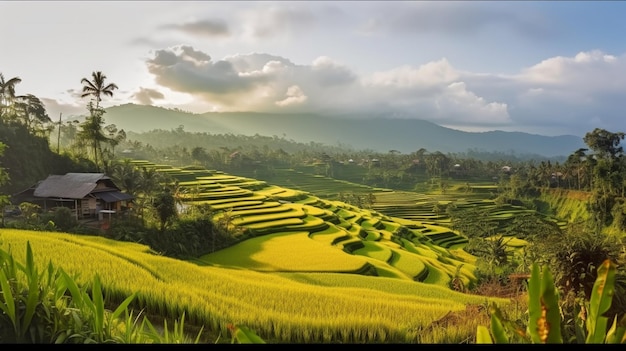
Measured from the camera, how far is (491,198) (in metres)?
27.1

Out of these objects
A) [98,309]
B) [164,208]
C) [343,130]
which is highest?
[343,130]

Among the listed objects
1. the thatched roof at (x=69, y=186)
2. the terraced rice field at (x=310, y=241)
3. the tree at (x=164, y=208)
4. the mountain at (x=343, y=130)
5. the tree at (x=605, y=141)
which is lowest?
the terraced rice field at (x=310, y=241)

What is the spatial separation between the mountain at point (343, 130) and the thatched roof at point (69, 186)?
55742 millimetres

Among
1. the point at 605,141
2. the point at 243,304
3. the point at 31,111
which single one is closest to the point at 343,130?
the point at 605,141

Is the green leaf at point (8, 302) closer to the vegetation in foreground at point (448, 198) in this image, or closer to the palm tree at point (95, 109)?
the vegetation in foreground at point (448, 198)

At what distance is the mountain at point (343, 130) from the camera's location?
84500 mm

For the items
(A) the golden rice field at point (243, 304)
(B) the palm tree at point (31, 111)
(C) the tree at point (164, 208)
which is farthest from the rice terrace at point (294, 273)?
(B) the palm tree at point (31, 111)

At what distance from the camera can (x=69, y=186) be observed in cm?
963

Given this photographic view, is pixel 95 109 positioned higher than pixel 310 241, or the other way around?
pixel 95 109

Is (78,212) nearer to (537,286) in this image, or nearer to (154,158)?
(537,286)

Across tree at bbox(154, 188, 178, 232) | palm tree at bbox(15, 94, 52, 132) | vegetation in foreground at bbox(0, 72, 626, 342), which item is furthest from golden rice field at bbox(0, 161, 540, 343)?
palm tree at bbox(15, 94, 52, 132)

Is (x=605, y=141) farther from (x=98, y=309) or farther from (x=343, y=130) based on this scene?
(x=343, y=130)

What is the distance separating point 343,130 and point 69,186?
4023 inches

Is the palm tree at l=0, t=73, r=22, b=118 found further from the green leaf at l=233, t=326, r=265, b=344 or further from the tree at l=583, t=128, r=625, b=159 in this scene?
the tree at l=583, t=128, r=625, b=159
